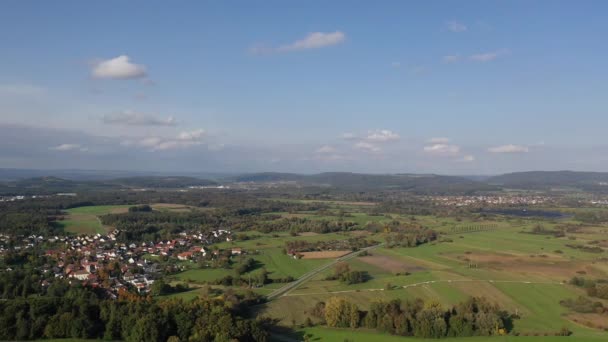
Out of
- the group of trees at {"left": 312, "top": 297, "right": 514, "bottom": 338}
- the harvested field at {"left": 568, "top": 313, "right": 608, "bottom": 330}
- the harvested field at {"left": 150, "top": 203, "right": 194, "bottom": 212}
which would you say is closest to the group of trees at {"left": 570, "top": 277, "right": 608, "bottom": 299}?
the harvested field at {"left": 568, "top": 313, "right": 608, "bottom": 330}

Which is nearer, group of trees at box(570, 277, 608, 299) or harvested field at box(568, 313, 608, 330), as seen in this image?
harvested field at box(568, 313, 608, 330)

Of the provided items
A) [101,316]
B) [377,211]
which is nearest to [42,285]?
[101,316]

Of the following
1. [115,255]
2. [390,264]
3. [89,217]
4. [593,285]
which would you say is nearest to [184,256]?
[115,255]

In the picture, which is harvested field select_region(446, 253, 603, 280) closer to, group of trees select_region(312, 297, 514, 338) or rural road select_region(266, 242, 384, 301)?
rural road select_region(266, 242, 384, 301)

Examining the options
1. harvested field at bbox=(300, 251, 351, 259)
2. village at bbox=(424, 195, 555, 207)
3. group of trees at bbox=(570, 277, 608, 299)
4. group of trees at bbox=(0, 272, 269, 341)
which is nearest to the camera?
group of trees at bbox=(0, 272, 269, 341)

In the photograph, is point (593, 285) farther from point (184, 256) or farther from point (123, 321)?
point (184, 256)

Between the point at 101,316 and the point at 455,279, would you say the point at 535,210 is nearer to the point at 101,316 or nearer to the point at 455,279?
the point at 455,279
